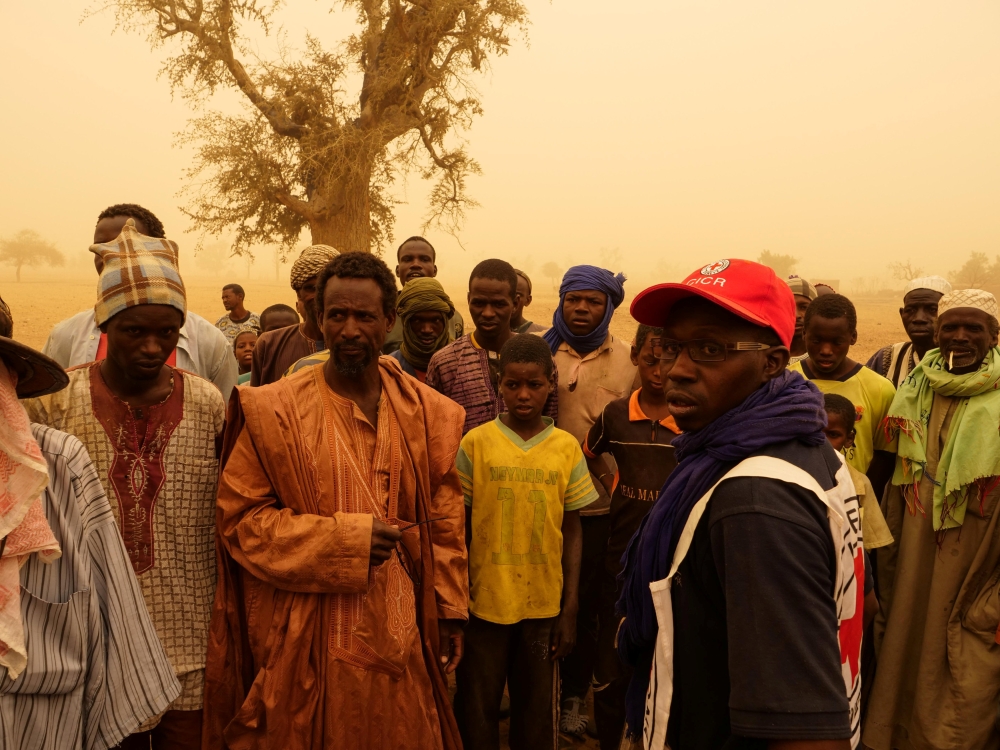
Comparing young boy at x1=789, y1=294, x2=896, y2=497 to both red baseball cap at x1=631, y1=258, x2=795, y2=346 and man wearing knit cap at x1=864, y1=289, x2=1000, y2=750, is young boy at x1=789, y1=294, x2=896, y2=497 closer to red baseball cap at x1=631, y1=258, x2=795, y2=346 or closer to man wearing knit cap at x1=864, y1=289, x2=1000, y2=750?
man wearing knit cap at x1=864, y1=289, x2=1000, y2=750

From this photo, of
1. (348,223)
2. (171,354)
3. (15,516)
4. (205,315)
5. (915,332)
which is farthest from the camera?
(205,315)

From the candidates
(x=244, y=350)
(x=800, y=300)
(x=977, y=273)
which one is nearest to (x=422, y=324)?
(x=800, y=300)

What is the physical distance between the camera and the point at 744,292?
5.20ft

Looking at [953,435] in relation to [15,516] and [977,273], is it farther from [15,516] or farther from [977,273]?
[977,273]

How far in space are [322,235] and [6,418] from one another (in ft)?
44.1

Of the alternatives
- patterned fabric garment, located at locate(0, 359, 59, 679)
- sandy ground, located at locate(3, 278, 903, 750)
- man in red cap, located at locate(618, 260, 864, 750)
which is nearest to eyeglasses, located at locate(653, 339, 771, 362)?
man in red cap, located at locate(618, 260, 864, 750)

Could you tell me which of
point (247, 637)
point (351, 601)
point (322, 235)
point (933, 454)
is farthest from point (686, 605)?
point (322, 235)

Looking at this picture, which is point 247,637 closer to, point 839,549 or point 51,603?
Answer: point 51,603

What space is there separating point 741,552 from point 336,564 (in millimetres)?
1472

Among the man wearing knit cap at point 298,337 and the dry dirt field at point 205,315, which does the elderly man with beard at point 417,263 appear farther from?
the dry dirt field at point 205,315

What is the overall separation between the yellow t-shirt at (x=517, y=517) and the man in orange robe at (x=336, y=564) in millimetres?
382

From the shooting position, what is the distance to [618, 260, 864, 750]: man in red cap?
1310 mm

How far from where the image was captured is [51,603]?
192cm

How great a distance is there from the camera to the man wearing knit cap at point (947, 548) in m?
3.71
